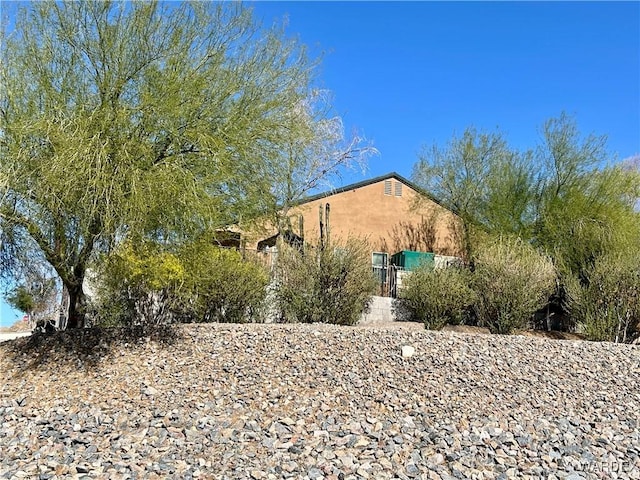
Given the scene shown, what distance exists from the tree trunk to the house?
9.95 metres

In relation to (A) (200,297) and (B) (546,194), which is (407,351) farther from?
(B) (546,194)

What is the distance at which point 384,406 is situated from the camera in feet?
20.0

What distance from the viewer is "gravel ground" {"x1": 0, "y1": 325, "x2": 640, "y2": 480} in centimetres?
510

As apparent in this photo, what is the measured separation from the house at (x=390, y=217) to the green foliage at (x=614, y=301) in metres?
9.07

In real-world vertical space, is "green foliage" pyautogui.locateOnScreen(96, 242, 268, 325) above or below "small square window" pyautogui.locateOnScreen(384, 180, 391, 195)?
below

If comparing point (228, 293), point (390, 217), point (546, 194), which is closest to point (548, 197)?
point (546, 194)

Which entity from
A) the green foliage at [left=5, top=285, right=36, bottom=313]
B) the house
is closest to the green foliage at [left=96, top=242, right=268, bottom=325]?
the green foliage at [left=5, top=285, right=36, bottom=313]

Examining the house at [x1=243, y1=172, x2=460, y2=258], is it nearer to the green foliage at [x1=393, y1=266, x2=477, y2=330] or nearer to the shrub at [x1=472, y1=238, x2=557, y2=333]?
the green foliage at [x1=393, y1=266, x2=477, y2=330]

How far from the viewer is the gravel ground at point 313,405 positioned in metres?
5.10

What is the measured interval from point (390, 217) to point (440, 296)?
329 inches

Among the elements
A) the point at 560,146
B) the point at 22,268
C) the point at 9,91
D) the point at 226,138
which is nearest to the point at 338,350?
the point at 226,138

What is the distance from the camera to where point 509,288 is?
11.3m

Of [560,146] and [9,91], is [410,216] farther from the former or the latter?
[9,91]

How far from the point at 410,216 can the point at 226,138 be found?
14.6 meters
